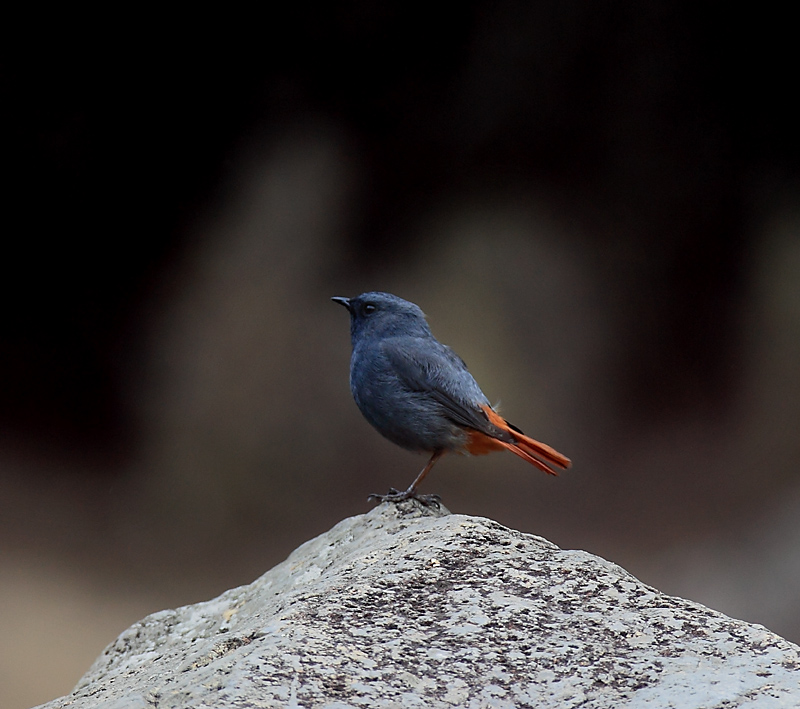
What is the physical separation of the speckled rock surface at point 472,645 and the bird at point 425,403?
0.73 m

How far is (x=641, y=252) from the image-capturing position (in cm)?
657

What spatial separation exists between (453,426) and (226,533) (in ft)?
12.5

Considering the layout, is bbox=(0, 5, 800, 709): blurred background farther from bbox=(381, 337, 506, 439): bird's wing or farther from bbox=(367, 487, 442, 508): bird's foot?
bbox=(367, 487, 442, 508): bird's foot

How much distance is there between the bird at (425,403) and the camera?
9.01 ft

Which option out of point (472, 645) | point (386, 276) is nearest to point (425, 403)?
point (472, 645)

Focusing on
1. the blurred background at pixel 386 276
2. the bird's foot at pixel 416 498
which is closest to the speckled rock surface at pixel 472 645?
the bird's foot at pixel 416 498

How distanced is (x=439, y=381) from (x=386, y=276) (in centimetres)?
387

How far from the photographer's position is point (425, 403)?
275 centimetres

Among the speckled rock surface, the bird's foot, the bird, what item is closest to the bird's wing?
the bird

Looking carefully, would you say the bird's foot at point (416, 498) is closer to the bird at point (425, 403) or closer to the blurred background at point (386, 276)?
the bird at point (425, 403)

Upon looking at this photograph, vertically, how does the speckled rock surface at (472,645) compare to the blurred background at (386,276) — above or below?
below

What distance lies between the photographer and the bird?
9.01 ft

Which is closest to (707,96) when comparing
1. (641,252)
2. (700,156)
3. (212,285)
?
(700,156)

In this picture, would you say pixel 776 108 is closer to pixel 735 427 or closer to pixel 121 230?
pixel 735 427
